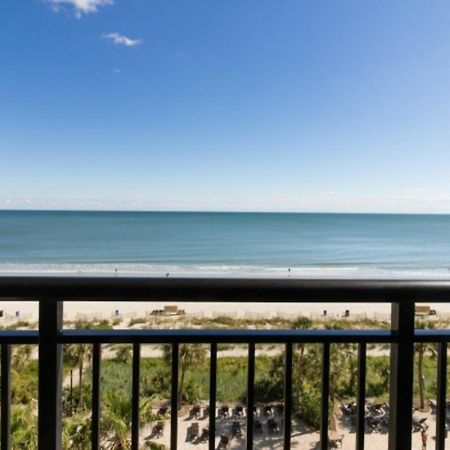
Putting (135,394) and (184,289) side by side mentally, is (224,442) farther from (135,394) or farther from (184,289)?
(184,289)

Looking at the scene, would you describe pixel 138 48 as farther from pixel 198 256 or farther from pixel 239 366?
pixel 239 366

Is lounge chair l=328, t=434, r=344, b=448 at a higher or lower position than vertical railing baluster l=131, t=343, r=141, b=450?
lower

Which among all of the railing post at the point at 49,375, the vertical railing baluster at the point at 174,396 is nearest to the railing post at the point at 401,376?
the vertical railing baluster at the point at 174,396

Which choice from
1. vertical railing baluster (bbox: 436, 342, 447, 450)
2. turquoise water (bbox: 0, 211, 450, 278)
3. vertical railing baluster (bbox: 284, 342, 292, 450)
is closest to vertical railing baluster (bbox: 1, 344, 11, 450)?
vertical railing baluster (bbox: 284, 342, 292, 450)

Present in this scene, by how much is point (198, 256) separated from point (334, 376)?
18848 mm

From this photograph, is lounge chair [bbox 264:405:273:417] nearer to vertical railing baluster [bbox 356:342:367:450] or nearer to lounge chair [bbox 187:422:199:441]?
lounge chair [bbox 187:422:199:441]

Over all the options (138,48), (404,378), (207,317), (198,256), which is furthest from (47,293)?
(198,256)

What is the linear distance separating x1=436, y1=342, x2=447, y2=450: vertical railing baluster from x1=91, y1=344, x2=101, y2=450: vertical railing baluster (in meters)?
1.07

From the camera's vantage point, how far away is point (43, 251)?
24000mm

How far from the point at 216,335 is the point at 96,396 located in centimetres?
42

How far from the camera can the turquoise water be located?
1975 cm

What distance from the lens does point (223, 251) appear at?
25.4m

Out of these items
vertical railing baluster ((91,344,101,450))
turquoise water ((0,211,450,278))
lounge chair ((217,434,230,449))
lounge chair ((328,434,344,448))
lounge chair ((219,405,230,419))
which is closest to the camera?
vertical railing baluster ((91,344,101,450))

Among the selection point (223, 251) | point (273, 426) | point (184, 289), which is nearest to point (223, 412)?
point (273, 426)
